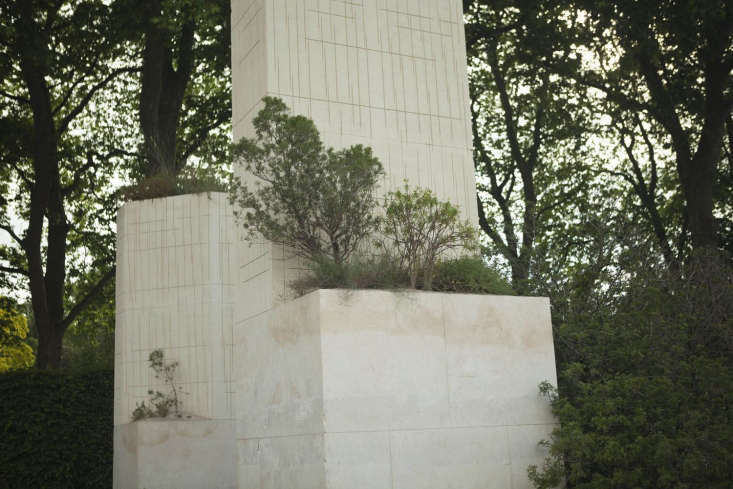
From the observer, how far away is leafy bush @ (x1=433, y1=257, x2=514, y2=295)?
26.1 ft

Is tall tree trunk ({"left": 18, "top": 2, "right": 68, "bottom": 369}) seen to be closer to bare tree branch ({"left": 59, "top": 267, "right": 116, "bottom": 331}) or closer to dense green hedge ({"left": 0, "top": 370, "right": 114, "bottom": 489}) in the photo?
bare tree branch ({"left": 59, "top": 267, "right": 116, "bottom": 331})

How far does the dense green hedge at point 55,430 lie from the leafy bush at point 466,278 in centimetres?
778

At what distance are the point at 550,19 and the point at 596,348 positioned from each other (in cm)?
988

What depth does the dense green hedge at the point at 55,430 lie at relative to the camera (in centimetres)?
1255

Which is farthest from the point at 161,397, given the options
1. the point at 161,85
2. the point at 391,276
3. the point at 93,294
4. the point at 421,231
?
the point at 93,294

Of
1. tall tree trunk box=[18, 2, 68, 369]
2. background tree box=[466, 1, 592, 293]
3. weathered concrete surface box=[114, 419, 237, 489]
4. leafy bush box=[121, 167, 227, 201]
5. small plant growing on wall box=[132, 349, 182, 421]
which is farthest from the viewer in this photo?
background tree box=[466, 1, 592, 293]

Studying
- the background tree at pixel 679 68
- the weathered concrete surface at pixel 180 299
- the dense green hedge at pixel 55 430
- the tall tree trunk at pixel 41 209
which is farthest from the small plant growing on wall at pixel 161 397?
the background tree at pixel 679 68

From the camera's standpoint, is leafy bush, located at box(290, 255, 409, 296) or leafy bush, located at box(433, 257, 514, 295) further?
leafy bush, located at box(433, 257, 514, 295)

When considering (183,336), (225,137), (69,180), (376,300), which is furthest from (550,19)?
(69,180)

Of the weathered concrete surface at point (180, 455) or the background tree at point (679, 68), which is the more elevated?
the background tree at point (679, 68)

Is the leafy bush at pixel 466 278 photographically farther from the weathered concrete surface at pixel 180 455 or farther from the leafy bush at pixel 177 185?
the leafy bush at pixel 177 185

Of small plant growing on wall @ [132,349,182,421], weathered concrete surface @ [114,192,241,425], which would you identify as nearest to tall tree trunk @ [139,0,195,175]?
weathered concrete surface @ [114,192,241,425]

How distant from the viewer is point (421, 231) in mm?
7770

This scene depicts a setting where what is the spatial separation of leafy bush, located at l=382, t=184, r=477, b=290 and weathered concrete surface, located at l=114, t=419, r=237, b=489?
4.26 meters
